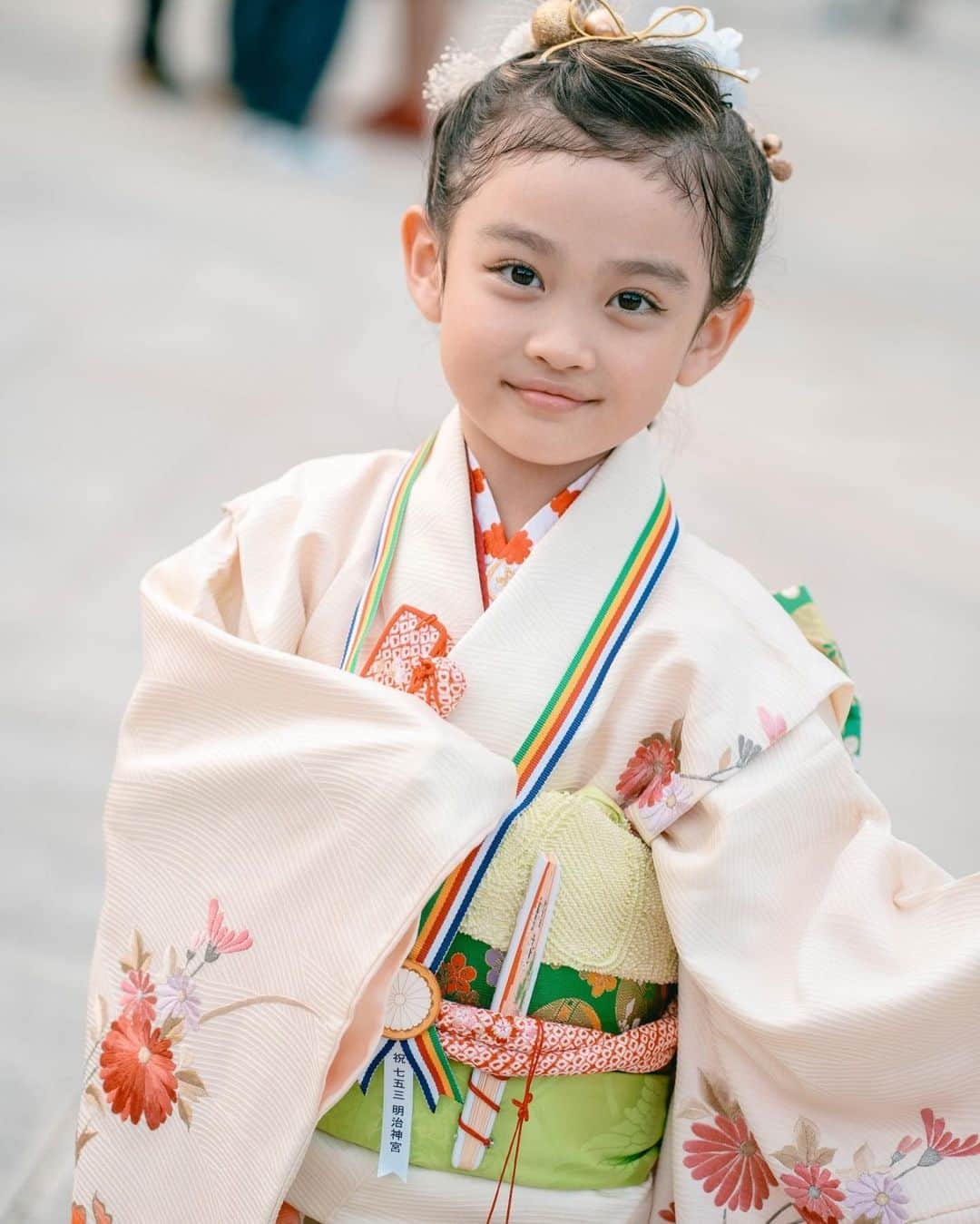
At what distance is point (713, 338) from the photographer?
1413mm

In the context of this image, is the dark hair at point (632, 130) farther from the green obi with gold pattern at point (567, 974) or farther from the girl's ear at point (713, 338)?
the green obi with gold pattern at point (567, 974)

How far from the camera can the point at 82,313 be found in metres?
3.83

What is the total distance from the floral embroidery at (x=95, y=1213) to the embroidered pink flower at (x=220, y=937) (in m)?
0.21

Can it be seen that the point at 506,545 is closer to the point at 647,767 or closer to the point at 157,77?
the point at 647,767

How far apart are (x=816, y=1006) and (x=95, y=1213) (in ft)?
1.91

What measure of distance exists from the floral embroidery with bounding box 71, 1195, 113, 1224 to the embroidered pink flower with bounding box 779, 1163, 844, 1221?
528 mm

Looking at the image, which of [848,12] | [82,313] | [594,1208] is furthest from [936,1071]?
[848,12]

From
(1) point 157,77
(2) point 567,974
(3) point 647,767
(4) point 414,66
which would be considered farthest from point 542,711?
(1) point 157,77

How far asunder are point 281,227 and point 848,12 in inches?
260

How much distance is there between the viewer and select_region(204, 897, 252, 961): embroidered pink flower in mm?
1243

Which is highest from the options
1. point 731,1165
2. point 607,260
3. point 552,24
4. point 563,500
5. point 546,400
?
point 552,24

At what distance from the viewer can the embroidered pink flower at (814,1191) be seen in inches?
49.6

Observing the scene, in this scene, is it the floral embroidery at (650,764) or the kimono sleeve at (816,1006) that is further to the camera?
the floral embroidery at (650,764)

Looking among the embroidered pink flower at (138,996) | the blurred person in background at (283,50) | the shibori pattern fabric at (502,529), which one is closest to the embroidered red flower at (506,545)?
the shibori pattern fabric at (502,529)
